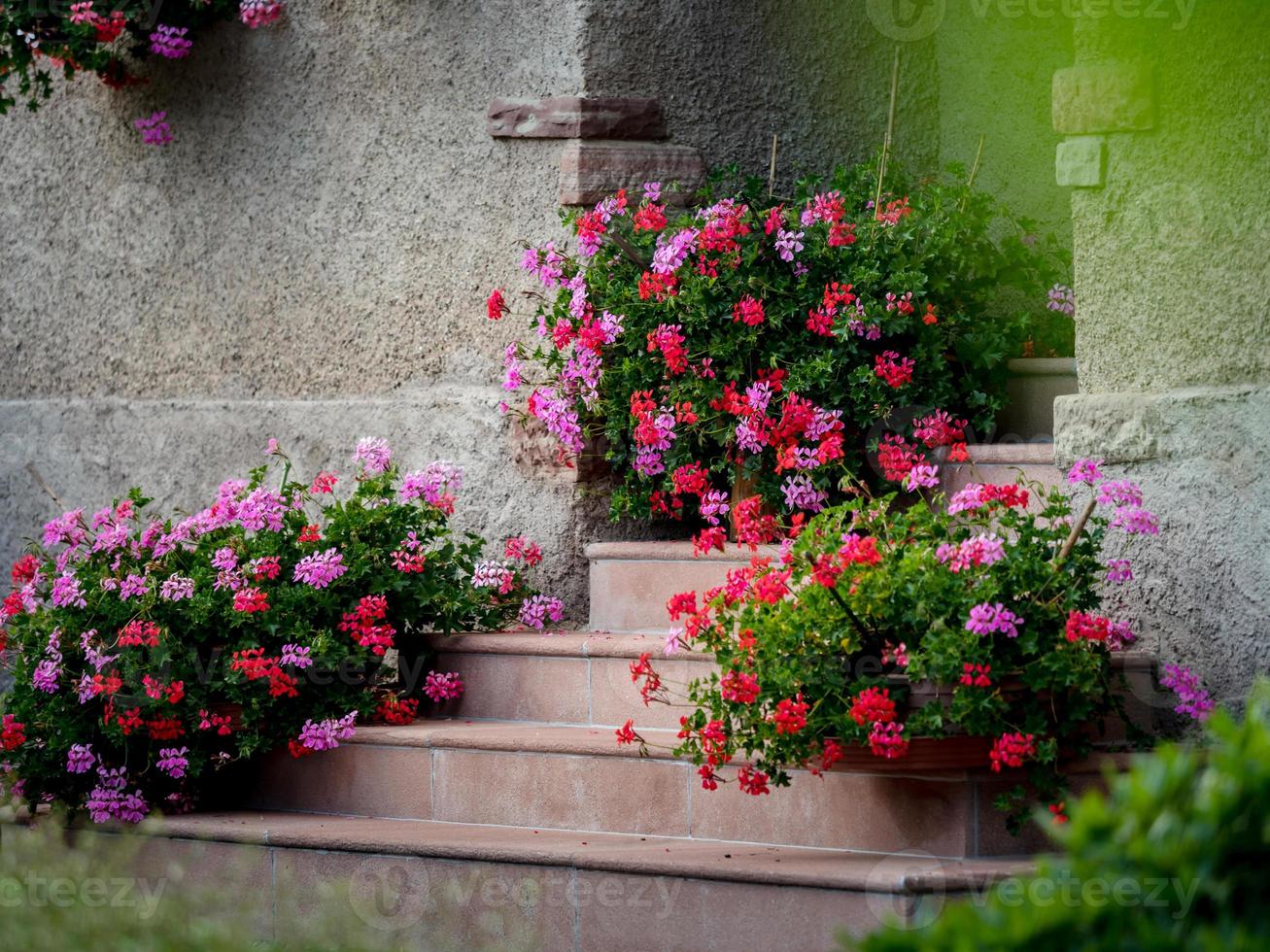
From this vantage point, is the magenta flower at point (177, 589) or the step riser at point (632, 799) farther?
the magenta flower at point (177, 589)

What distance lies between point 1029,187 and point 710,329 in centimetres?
163

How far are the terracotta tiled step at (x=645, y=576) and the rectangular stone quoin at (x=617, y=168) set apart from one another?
3.65 ft

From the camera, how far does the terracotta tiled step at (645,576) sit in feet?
14.2

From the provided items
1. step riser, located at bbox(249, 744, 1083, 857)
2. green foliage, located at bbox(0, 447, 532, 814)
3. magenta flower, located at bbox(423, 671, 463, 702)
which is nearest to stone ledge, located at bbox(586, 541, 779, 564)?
green foliage, located at bbox(0, 447, 532, 814)

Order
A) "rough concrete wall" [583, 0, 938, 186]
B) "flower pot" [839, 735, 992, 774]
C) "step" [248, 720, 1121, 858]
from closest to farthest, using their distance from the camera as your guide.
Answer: "flower pot" [839, 735, 992, 774] → "step" [248, 720, 1121, 858] → "rough concrete wall" [583, 0, 938, 186]

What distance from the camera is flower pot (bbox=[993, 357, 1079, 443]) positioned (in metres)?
4.60

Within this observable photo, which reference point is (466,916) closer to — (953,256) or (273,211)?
(953,256)

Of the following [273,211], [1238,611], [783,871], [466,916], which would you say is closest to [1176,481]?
[1238,611]

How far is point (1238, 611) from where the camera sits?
135 inches

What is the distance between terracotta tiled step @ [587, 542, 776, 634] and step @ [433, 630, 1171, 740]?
9 centimetres

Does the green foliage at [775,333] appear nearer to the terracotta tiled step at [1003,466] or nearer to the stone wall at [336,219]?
the terracotta tiled step at [1003,466]

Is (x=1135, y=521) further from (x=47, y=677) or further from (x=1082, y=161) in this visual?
(x=47, y=677)

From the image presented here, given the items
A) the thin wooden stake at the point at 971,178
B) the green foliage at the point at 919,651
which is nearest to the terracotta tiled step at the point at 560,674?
the green foliage at the point at 919,651

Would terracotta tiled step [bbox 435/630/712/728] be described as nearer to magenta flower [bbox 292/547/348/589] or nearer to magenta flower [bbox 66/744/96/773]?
magenta flower [bbox 292/547/348/589]
